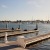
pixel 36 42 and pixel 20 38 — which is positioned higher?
pixel 20 38

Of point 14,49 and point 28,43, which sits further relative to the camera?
point 28,43

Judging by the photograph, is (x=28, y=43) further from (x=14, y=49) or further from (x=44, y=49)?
(x=14, y=49)

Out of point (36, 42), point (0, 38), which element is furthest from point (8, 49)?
point (0, 38)

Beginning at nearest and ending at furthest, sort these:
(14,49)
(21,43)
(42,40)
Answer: (14,49)
(21,43)
(42,40)

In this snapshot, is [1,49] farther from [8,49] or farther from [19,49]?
[19,49]

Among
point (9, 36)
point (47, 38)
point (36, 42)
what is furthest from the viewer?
point (9, 36)

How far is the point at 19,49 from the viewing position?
50.5 feet

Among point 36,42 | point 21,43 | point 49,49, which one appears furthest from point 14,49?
point 36,42

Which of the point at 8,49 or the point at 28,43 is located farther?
the point at 28,43

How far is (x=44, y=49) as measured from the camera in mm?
20109

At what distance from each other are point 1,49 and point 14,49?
4.37 feet

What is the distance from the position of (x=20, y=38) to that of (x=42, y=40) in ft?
35.5

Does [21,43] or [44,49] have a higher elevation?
[21,43]

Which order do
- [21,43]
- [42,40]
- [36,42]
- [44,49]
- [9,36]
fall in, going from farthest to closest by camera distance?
[9,36] < [42,40] < [36,42] < [44,49] < [21,43]
